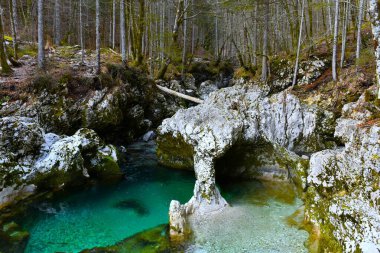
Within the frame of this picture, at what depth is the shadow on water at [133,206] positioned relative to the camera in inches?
424

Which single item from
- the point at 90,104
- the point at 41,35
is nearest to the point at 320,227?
the point at 90,104

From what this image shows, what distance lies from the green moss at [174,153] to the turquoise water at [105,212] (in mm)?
491

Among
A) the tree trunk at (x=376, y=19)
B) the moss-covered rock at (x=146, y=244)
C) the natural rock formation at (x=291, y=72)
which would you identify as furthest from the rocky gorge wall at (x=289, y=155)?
the natural rock formation at (x=291, y=72)

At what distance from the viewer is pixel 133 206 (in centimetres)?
1118

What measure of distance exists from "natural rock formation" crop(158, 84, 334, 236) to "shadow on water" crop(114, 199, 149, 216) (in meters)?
2.21

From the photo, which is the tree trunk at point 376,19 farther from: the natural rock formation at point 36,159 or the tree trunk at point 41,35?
the tree trunk at point 41,35

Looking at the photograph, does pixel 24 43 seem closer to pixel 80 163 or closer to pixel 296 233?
pixel 80 163

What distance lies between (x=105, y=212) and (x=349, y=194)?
8.19 metres

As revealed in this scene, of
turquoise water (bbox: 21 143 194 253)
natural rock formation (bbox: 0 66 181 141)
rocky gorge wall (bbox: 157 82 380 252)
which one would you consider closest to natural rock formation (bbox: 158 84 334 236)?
rocky gorge wall (bbox: 157 82 380 252)

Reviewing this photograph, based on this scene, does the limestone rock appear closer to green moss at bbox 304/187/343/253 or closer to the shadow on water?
the shadow on water

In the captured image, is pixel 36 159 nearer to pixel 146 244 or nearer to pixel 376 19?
pixel 146 244

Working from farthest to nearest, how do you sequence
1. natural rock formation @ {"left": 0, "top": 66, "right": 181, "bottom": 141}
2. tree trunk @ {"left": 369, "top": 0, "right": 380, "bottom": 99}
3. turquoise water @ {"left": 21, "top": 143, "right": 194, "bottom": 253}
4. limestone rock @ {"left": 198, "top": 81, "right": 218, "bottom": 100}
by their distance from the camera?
limestone rock @ {"left": 198, "top": 81, "right": 218, "bottom": 100} < natural rock formation @ {"left": 0, "top": 66, "right": 181, "bottom": 141} < turquoise water @ {"left": 21, "top": 143, "right": 194, "bottom": 253} < tree trunk @ {"left": 369, "top": 0, "right": 380, "bottom": 99}

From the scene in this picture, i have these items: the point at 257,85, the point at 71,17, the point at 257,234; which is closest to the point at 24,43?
the point at 71,17

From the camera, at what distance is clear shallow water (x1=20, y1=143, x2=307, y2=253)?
8.07 metres
